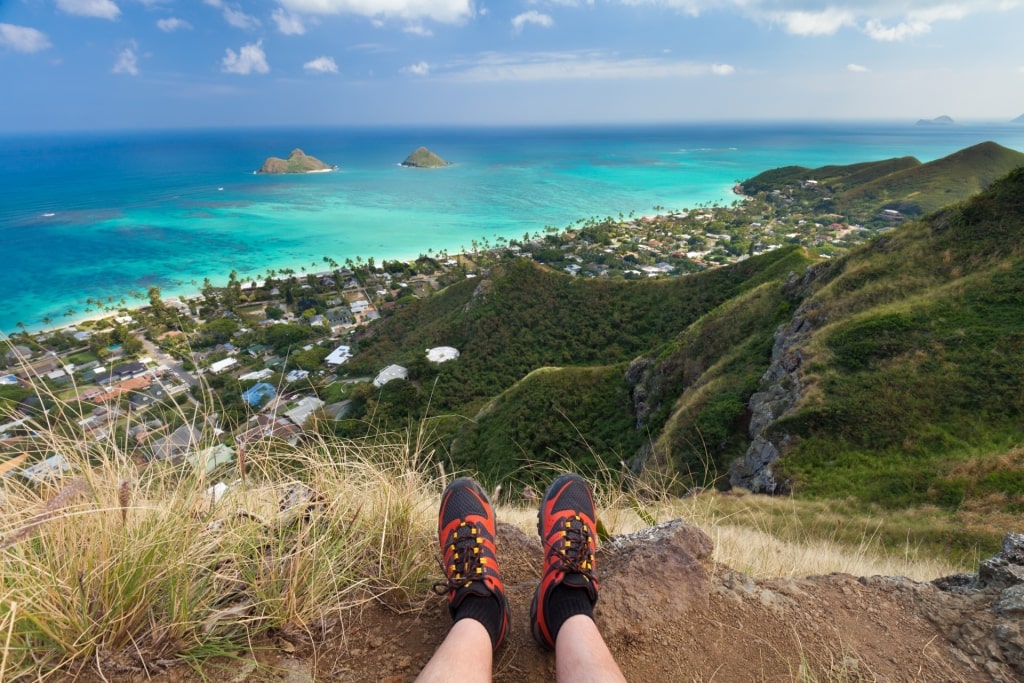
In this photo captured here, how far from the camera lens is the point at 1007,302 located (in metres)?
12.0

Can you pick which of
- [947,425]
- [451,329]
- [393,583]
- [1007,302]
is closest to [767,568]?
[393,583]

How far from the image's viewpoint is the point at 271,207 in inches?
3964

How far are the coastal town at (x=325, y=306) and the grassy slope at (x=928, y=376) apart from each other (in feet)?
33.0

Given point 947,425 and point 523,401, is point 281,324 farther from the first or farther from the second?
point 947,425

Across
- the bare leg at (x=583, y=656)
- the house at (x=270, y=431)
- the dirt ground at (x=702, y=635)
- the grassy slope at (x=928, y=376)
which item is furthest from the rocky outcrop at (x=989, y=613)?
the grassy slope at (x=928, y=376)

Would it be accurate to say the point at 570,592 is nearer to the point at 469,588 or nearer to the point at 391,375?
the point at 469,588

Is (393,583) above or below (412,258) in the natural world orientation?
above

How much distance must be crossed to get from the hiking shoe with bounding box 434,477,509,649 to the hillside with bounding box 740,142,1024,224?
8678cm

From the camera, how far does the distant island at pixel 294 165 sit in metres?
150

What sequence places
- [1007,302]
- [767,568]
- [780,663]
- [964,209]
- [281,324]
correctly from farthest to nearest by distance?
[281,324] < [964,209] < [1007,302] < [767,568] < [780,663]

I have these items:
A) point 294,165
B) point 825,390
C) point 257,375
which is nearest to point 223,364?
point 257,375

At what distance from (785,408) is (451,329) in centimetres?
2926

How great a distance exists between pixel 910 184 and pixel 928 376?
95870mm

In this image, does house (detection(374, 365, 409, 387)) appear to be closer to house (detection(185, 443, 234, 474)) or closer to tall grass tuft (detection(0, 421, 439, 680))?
house (detection(185, 443, 234, 474))
